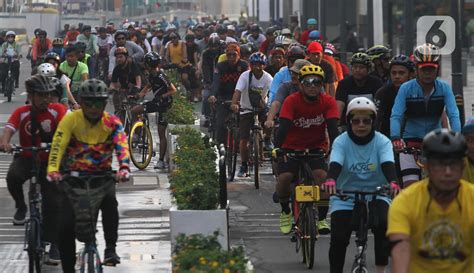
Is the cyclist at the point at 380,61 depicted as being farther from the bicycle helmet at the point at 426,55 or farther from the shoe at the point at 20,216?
the shoe at the point at 20,216

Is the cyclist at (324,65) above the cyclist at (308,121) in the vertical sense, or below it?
above

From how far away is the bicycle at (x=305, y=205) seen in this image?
12945mm

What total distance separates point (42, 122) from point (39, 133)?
0.09 meters

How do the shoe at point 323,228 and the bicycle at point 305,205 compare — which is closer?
the bicycle at point 305,205

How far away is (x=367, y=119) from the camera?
35.2 feet

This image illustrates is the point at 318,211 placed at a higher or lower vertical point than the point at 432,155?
lower

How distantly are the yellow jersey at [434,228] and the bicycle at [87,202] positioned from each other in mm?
4235

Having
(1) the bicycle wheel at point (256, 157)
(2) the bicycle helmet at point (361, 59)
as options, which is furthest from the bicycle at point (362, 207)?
(1) the bicycle wheel at point (256, 157)

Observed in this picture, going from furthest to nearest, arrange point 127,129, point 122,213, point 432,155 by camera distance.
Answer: point 127,129
point 122,213
point 432,155

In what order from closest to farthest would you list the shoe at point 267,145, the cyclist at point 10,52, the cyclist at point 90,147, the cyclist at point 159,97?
1. the cyclist at point 90,147
2. the shoe at point 267,145
3. the cyclist at point 159,97
4. the cyclist at point 10,52

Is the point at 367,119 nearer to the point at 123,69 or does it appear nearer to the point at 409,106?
the point at 409,106

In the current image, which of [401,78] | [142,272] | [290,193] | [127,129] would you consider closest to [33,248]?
[142,272]

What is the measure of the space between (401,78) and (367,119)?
3.41 meters

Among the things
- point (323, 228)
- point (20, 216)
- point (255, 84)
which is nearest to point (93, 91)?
point (20, 216)
